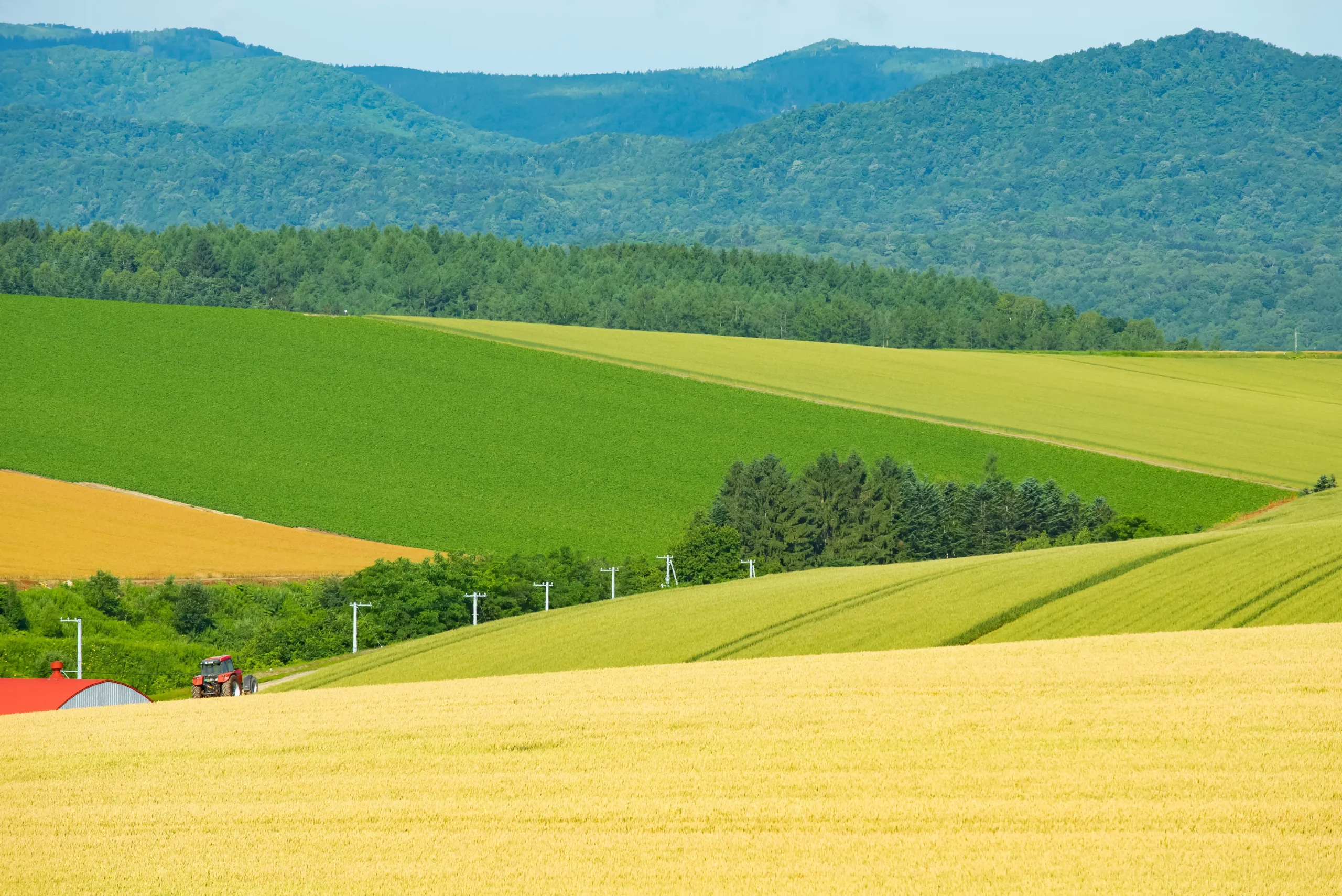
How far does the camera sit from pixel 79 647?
147 ft

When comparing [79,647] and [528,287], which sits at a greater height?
[528,287]

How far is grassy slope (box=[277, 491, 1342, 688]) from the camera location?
3033 cm

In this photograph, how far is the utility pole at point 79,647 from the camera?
4509cm

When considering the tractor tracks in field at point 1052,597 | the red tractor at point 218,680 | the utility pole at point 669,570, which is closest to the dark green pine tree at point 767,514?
the utility pole at point 669,570

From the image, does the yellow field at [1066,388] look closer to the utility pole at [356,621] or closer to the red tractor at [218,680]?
the utility pole at [356,621]

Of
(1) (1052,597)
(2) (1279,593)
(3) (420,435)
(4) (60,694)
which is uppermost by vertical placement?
(2) (1279,593)

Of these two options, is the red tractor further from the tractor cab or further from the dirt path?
the dirt path

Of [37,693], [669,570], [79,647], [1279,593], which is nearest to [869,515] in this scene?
[669,570]

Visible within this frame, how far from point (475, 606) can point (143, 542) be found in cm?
1534

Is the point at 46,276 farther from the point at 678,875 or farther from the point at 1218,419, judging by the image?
the point at 678,875

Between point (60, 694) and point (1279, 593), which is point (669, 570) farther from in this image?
point (1279, 593)

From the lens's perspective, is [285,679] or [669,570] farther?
[669,570]

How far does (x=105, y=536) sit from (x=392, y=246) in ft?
433

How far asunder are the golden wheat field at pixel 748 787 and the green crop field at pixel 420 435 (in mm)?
44316
